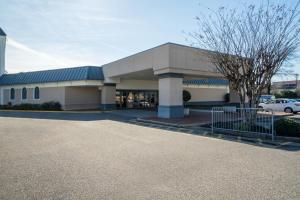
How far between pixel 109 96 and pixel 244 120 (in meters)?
17.9

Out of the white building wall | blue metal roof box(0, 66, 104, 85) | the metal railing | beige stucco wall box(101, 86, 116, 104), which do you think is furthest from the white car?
the white building wall

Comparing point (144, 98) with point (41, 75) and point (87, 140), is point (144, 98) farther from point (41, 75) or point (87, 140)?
point (87, 140)

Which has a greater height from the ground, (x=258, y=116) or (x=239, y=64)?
(x=239, y=64)

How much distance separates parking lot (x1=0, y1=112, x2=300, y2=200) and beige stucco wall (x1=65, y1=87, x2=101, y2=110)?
61.1 feet

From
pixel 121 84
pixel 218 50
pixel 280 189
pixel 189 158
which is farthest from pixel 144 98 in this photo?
pixel 280 189

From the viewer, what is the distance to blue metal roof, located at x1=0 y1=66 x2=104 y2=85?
88.3 feet

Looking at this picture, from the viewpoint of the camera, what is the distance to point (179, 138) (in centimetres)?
1053

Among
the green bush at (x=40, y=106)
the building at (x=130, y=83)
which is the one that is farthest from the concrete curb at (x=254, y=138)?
the green bush at (x=40, y=106)

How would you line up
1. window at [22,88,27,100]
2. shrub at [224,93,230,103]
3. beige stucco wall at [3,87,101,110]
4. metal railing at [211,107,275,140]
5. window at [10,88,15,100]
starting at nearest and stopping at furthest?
metal railing at [211,107,275,140]
beige stucco wall at [3,87,101,110]
window at [22,88,27,100]
window at [10,88,15,100]
shrub at [224,93,230,103]

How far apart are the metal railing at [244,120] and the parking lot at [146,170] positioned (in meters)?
2.35

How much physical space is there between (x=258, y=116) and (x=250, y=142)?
2.81 metres

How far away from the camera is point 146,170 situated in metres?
6.05

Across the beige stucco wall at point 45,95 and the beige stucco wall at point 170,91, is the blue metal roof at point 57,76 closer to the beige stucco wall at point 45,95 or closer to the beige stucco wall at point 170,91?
the beige stucco wall at point 45,95

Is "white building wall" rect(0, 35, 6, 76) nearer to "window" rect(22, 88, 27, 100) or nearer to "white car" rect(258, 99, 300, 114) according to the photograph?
"window" rect(22, 88, 27, 100)
